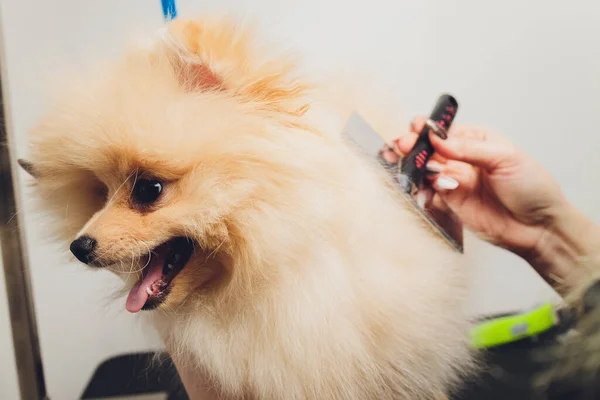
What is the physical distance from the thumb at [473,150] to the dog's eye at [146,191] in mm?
494

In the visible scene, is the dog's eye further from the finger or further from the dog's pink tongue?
the finger

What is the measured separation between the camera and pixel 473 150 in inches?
31.9

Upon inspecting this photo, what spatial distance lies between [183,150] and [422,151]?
0.44m

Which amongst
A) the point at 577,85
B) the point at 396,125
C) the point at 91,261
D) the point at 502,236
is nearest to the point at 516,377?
the point at 502,236

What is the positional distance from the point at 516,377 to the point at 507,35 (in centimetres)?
87

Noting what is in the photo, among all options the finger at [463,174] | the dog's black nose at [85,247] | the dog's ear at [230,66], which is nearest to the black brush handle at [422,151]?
the finger at [463,174]

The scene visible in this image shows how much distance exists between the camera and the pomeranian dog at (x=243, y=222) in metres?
0.53

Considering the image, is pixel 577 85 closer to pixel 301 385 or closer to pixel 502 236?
pixel 502 236

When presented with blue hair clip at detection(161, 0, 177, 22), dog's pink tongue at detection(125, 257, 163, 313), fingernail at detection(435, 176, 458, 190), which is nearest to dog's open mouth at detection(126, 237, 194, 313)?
dog's pink tongue at detection(125, 257, 163, 313)

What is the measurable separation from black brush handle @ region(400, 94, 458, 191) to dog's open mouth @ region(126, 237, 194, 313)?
0.37 metres

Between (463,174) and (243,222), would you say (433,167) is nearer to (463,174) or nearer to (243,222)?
(463,174)

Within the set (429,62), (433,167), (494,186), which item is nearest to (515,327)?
(494,186)

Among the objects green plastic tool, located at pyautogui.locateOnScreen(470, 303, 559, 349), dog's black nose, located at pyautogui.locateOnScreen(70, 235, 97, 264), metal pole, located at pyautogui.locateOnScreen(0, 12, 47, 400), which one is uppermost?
dog's black nose, located at pyautogui.locateOnScreen(70, 235, 97, 264)

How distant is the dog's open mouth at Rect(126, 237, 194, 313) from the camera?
58 centimetres
